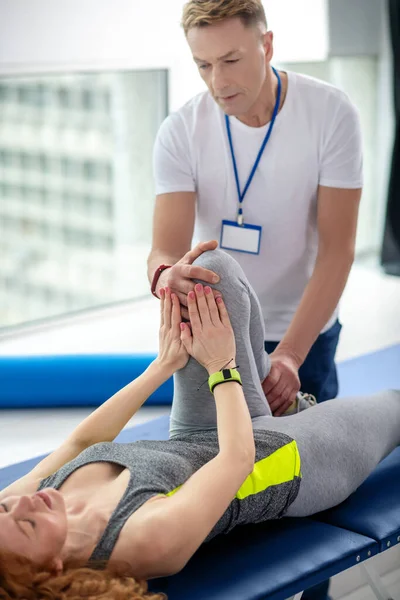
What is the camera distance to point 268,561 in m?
1.87

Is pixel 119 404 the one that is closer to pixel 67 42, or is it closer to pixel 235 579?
pixel 235 579

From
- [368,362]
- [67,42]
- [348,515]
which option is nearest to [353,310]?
[368,362]

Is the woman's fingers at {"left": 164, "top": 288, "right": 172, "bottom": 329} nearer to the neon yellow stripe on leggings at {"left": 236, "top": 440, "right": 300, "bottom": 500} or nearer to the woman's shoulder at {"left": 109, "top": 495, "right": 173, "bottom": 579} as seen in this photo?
the neon yellow stripe on leggings at {"left": 236, "top": 440, "right": 300, "bottom": 500}

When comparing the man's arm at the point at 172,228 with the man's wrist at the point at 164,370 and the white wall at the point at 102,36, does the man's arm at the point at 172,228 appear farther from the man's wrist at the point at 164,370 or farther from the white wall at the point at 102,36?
the white wall at the point at 102,36

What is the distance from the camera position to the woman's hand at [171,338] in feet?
6.76

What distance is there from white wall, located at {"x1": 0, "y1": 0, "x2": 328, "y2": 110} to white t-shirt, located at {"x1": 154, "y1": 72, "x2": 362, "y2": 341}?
1841 millimetres

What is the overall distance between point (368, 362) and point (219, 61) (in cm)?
170

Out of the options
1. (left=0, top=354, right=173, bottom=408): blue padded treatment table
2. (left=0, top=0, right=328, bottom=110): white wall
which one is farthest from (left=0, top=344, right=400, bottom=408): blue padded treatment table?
(left=0, top=0, right=328, bottom=110): white wall

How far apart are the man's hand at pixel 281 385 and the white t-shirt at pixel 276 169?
287 mm

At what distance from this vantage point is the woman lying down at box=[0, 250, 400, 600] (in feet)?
5.27

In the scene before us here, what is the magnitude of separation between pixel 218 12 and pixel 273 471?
43.6 inches

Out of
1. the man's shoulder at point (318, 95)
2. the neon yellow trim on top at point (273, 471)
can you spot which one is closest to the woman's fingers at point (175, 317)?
the neon yellow trim on top at point (273, 471)

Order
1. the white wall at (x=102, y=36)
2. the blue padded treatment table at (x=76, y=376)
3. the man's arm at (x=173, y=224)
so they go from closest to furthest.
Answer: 1. the man's arm at (x=173, y=224)
2. the blue padded treatment table at (x=76, y=376)
3. the white wall at (x=102, y=36)

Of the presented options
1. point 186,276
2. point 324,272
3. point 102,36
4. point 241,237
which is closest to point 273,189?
point 241,237
